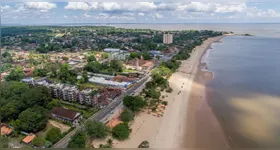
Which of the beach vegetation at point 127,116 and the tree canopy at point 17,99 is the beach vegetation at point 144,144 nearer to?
the beach vegetation at point 127,116

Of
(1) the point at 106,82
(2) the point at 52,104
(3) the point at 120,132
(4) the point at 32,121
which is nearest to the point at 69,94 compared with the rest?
(2) the point at 52,104

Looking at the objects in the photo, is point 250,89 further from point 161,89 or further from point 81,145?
point 81,145

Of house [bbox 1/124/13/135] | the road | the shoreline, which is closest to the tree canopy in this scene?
house [bbox 1/124/13/135]

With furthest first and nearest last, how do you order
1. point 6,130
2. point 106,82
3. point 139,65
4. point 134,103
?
point 139,65 < point 106,82 < point 134,103 < point 6,130

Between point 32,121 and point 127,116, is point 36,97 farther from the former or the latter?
point 127,116

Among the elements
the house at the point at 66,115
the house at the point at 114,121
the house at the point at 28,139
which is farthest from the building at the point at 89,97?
the house at the point at 28,139

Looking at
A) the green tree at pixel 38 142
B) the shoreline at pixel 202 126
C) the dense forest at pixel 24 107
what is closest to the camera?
the green tree at pixel 38 142
